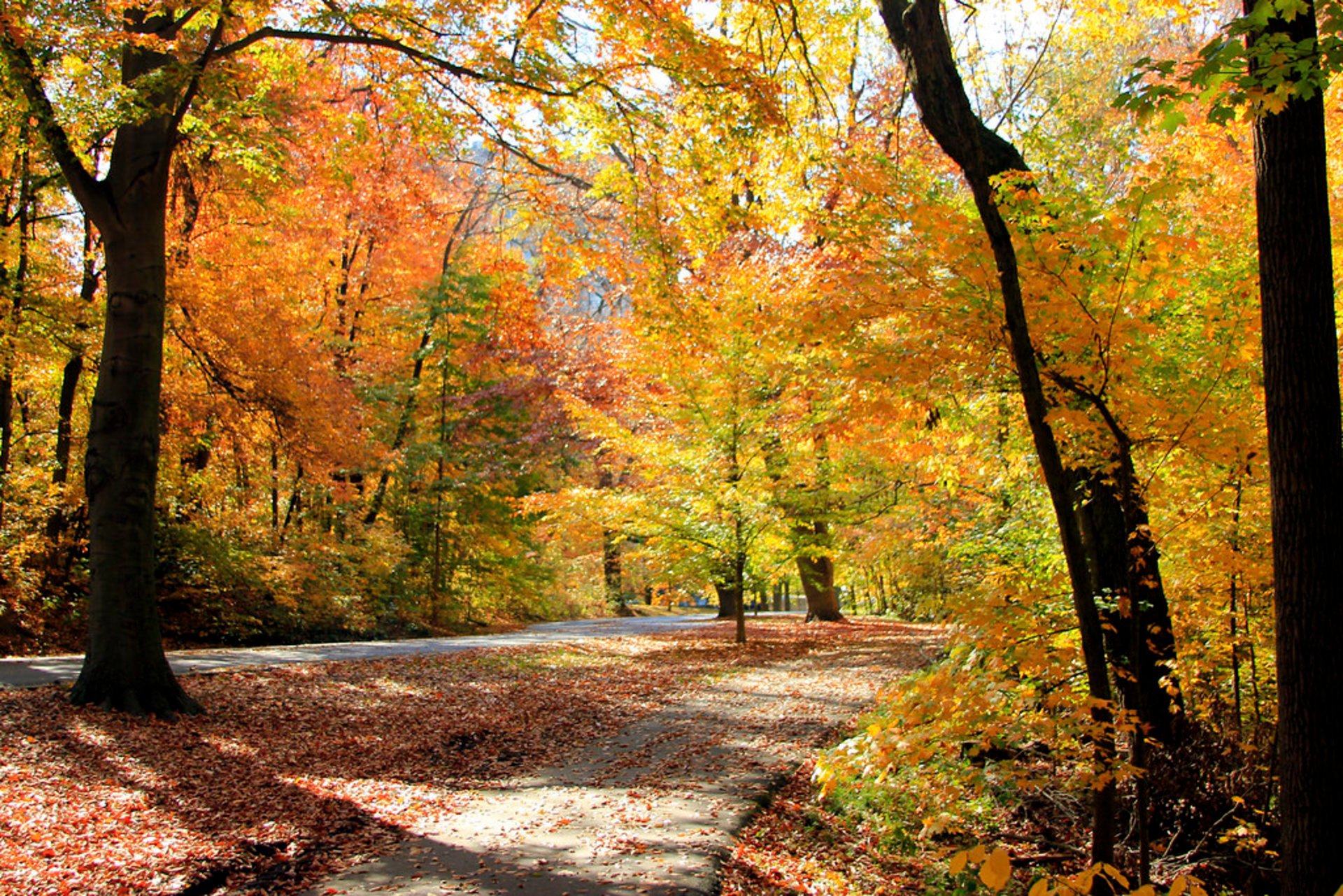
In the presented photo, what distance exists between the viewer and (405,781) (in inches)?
246

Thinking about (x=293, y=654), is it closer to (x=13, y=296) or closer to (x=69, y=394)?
(x=69, y=394)

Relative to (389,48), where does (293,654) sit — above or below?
below

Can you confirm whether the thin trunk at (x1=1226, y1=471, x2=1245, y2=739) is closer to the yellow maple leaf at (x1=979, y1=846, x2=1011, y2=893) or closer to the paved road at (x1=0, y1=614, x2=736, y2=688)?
the yellow maple leaf at (x1=979, y1=846, x2=1011, y2=893)

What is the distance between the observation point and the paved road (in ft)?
26.4

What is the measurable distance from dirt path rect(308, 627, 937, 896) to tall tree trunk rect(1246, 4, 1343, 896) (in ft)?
8.99

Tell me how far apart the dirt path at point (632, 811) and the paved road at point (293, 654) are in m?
4.55

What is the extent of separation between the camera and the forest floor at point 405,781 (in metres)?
4.41

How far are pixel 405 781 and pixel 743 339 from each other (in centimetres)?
889

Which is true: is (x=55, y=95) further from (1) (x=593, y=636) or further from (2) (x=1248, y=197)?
(1) (x=593, y=636)

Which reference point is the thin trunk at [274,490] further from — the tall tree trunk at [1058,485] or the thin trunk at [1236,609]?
the thin trunk at [1236,609]

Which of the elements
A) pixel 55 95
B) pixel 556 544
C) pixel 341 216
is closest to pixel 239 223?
pixel 341 216

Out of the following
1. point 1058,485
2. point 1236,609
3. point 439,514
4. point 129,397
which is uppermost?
point 129,397

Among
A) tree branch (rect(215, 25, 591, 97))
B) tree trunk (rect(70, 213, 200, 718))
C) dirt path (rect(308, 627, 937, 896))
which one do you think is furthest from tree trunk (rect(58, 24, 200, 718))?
dirt path (rect(308, 627, 937, 896))

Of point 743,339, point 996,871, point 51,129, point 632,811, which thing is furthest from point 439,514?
point 996,871
